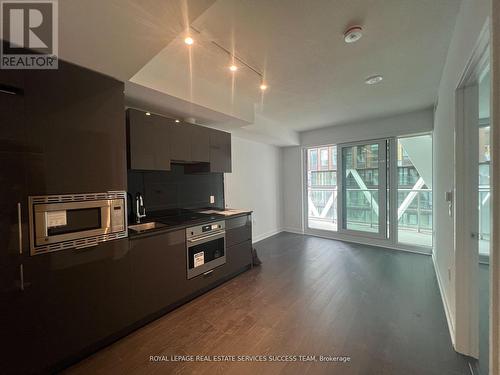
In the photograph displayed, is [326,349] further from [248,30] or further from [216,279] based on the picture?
[248,30]

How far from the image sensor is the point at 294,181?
5547 mm

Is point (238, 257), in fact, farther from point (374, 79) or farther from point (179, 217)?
point (374, 79)

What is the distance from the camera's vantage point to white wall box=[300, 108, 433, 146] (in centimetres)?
377

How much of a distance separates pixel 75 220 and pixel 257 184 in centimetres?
365

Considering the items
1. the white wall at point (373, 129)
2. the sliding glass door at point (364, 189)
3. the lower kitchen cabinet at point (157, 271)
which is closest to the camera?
the lower kitchen cabinet at point (157, 271)

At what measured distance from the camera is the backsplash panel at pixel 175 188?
8.61 feet

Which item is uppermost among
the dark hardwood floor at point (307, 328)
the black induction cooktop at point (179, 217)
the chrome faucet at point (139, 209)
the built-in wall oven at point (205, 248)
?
the chrome faucet at point (139, 209)

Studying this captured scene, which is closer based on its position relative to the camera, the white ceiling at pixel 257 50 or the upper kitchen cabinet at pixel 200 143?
the white ceiling at pixel 257 50

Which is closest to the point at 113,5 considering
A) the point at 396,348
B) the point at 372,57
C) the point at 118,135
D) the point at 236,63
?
the point at 118,135

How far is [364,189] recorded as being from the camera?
455 cm

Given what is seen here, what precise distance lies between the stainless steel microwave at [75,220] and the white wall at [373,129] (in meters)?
4.48

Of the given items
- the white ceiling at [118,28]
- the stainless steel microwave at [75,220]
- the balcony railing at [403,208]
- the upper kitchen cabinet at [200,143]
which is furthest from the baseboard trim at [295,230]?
the white ceiling at [118,28]

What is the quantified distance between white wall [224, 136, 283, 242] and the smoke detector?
108 inches

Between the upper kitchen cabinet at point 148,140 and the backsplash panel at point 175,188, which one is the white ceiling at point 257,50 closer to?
the upper kitchen cabinet at point 148,140
